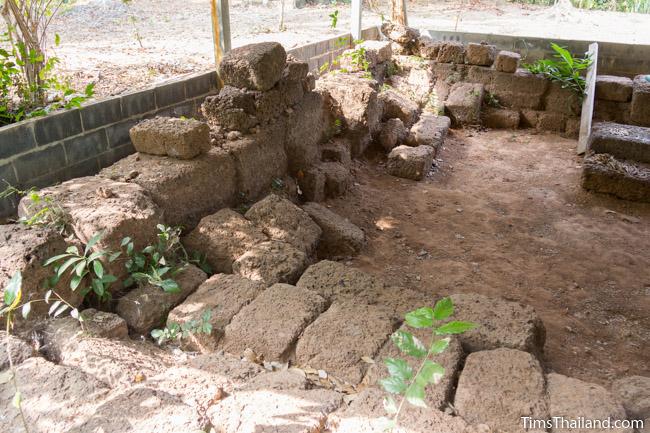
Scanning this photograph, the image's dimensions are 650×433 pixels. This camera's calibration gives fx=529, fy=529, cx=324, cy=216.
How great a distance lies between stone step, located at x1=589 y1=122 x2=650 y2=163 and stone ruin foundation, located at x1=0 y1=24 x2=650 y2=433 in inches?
124

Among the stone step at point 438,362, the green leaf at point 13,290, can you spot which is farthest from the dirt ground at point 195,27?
the stone step at point 438,362

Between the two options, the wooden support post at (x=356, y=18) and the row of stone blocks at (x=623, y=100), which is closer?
the row of stone blocks at (x=623, y=100)

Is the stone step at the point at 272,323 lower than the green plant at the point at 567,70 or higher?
lower

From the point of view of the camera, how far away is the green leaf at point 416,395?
1.69 metres

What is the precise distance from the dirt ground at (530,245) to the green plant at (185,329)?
5.85 feet

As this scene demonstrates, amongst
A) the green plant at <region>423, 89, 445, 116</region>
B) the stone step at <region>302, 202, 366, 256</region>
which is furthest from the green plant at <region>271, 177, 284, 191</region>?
the green plant at <region>423, 89, 445, 116</region>

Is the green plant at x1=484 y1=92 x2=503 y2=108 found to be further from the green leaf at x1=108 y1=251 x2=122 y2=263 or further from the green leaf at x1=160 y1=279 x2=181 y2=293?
the green leaf at x1=108 y1=251 x2=122 y2=263

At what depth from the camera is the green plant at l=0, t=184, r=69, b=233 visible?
9.39ft

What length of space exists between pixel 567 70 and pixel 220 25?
5430 millimetres

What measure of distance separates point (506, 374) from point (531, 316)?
608mm

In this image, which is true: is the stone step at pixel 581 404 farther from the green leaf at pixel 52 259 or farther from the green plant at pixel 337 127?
the green plant at pixel 337 127

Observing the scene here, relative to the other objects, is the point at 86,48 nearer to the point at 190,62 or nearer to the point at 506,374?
the point at 190,62

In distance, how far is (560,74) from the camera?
26.1ft

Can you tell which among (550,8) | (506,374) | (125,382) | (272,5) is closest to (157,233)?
(125,382)
